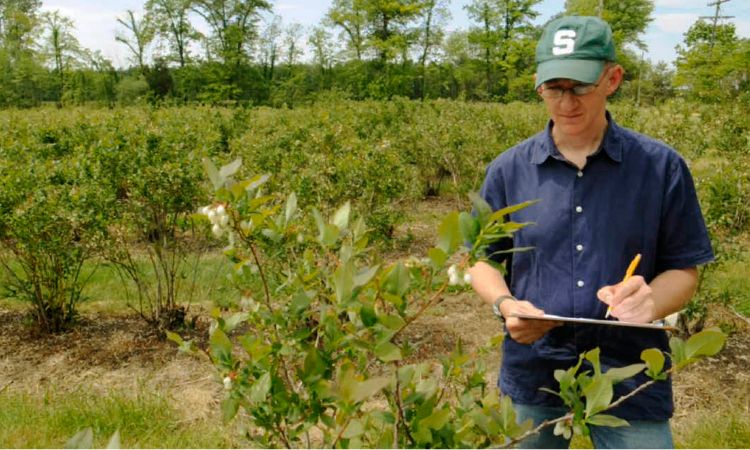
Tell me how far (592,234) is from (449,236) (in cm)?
92

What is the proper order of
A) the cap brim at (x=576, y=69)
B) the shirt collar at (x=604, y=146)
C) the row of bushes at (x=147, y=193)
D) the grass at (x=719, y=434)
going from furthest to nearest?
the row of bushes at (x=147, y=193), the grass at (x=719, y=434), the shirt collar at (x=604, y=146), the cap brim at (x=576, y=69)

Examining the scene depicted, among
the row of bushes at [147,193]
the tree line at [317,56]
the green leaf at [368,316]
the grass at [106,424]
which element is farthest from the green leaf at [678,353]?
the tree line at [317,56]

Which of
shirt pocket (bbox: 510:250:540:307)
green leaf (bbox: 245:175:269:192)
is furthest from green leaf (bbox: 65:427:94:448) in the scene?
shirt pocket (bbox: 510:250:540:307)

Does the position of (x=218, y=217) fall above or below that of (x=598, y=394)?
above

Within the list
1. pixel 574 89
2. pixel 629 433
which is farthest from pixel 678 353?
pixel 574 89

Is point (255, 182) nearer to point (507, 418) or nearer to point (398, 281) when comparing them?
point (398, 281)

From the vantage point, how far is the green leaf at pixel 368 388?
824 millimetres

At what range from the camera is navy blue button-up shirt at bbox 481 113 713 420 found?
1.73m

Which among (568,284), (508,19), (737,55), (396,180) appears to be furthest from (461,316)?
(508,19)

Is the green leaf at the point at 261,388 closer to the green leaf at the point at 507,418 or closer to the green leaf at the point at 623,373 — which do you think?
the green leaf at the point at 507,418

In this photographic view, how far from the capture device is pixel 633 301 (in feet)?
4.94

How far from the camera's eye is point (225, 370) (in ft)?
3.93

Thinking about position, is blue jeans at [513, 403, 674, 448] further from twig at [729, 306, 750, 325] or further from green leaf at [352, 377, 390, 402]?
twig at [729, 306, 750, 325]

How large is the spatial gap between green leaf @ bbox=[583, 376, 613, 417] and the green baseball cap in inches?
34.3
